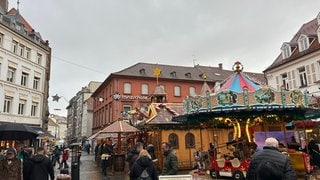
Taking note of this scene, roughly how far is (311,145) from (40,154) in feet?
37.9

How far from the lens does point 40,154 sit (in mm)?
6594

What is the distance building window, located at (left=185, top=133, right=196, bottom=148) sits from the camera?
17547 millimetres

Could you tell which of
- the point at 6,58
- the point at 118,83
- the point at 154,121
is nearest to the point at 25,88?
the point at 6,58

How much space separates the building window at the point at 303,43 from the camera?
22.2 meters

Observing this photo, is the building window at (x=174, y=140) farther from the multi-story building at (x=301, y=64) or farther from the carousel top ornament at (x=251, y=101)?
the multi-story building at (x=301, y=64)

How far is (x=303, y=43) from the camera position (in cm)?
2261

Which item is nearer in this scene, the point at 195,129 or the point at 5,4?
the point at 195,129

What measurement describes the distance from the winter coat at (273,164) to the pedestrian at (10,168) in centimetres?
495

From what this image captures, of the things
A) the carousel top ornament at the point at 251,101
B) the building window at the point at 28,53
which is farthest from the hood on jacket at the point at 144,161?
the building window at the point at 28,53

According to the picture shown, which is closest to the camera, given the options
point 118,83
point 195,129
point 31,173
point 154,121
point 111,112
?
point 31,173

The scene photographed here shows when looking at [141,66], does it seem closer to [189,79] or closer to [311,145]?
[189,79]

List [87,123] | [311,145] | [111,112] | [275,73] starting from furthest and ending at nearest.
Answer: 1. [87,123]
2. [111,112]
3. [275,73]
4. [311,145]

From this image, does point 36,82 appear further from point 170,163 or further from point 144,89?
point 170,163

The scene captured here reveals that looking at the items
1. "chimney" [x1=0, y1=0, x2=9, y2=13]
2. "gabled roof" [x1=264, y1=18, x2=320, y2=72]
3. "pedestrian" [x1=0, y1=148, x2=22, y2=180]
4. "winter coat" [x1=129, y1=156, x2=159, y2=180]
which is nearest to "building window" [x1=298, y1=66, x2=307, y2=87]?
"gabled roof" [x1=264, y1=18, x2=320, y2=72]
